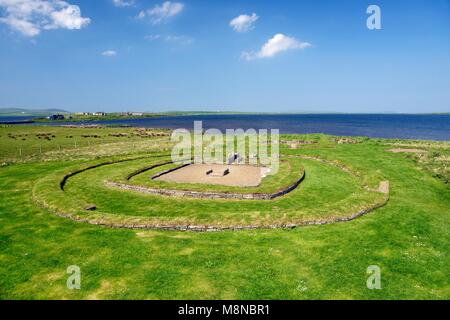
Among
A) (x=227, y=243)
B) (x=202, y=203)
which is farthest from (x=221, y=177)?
(x=227, y=243)

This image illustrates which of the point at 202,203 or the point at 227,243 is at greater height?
the point at 202,203

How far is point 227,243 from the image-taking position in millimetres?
19891

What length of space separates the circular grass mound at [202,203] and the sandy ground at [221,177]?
2.22 meters

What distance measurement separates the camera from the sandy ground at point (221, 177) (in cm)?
3412

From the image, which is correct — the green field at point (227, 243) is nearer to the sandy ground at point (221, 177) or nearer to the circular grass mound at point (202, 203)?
the circular grass mound at point (202, 203)

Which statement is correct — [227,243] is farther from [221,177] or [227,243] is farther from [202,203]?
[221,177]

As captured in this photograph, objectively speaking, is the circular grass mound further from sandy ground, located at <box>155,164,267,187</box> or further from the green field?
sandy ground, located at <box>155,164,267,187</box>

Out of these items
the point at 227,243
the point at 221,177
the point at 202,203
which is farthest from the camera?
the point at 221,177

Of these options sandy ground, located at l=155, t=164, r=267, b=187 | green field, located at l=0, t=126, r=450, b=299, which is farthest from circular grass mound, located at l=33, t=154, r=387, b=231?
sandy ground, located at l=155, t=164, r=267, b=187

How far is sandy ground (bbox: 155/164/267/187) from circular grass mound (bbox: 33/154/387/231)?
222 centimetres

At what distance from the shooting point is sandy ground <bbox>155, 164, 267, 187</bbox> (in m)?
34.1

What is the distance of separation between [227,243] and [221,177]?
16.9 m

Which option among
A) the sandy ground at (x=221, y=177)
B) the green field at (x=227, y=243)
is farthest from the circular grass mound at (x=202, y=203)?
the sandy ground at (x=221, y=177)

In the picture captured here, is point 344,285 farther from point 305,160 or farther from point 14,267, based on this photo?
point 305,160
